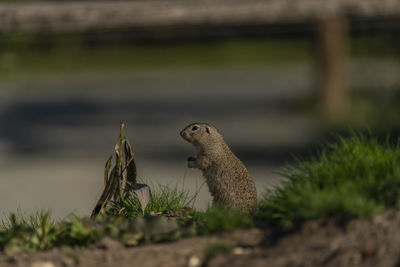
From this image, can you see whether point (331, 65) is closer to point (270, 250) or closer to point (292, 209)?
point (292, 209)

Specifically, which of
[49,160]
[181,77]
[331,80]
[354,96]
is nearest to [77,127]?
[49,160]

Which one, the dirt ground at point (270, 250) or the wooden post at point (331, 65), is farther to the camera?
the wooden post at point (331, 65)

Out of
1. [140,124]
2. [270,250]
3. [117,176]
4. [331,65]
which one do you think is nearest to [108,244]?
[117,176]

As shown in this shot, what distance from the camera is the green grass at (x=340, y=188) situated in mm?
3271

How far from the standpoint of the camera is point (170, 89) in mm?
21344

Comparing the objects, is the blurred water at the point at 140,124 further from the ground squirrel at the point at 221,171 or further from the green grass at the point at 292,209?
the green grass at the point at 292,209

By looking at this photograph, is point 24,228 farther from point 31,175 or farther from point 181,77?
point 181,77

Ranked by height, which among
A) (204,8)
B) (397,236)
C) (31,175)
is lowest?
(397,236)

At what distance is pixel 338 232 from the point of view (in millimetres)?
3180

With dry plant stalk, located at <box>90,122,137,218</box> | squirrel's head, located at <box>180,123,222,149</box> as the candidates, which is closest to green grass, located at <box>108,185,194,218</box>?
dry plant stalk, located at <box>90,122,137,218</box>

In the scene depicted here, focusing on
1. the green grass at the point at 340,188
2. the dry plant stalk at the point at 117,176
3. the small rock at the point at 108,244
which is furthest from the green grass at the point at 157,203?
the small rock at the point at 108,244

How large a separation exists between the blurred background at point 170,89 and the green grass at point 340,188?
0.19 metres

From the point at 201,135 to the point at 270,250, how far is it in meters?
1.37

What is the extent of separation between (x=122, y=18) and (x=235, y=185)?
5360 millimetres
